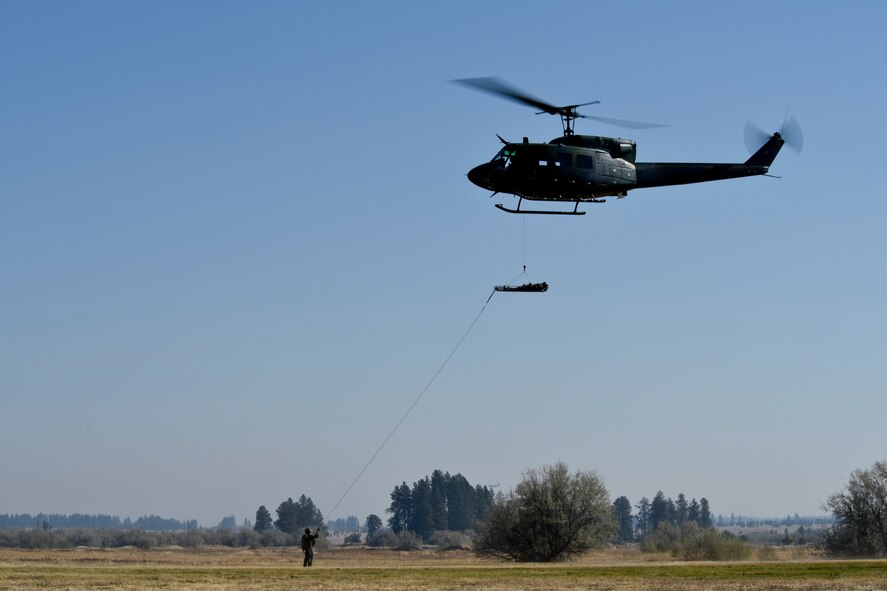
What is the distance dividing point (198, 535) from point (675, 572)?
11720cm

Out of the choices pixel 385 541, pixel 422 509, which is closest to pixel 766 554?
pixel 385 541

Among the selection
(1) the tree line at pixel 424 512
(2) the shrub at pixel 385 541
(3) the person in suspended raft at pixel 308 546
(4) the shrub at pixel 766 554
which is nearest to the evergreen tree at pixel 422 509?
(1) the tree line at pixel 424 512

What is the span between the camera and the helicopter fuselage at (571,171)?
147 feet

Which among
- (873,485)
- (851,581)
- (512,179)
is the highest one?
(512,179)

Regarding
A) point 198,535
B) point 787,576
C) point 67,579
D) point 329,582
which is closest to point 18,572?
point 67,579

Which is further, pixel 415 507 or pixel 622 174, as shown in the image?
pixel 415 507

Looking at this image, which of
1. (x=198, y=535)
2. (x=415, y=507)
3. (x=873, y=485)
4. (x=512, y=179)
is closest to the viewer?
(x=512, y=179)

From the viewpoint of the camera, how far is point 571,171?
150ft

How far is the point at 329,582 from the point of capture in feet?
117

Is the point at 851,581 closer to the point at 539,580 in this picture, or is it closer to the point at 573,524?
the point at 539,580

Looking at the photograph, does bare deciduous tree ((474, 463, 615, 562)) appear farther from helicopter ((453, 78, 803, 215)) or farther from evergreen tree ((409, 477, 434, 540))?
evergreen tree ((409, 477, 434, 540))

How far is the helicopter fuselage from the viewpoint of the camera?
44938mm

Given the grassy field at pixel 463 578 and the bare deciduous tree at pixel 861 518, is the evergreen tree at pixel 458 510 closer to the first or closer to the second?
the bare deciduous tree at pixel 861 518

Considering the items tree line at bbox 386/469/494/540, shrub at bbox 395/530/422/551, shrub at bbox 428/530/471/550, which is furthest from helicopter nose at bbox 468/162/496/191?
tree line at bbox 386/469/494/540
